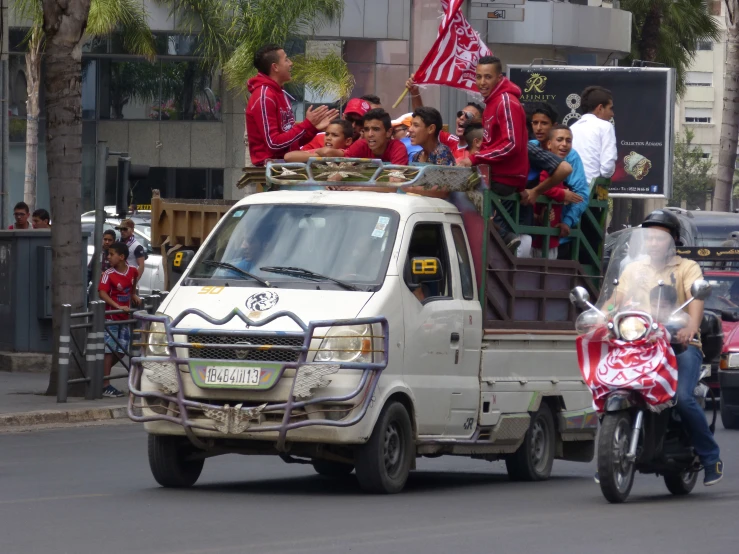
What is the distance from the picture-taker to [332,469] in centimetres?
1170

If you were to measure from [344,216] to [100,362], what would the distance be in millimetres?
7061

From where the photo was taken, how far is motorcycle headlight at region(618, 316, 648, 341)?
381 inches

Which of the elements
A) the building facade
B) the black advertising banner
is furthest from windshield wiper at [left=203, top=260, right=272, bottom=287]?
the building facade

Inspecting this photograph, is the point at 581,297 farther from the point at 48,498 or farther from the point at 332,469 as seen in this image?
the point at 48,498

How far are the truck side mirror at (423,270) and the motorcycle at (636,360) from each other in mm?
961

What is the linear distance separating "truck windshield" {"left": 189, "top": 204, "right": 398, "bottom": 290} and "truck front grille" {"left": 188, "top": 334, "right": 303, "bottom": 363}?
0.50m

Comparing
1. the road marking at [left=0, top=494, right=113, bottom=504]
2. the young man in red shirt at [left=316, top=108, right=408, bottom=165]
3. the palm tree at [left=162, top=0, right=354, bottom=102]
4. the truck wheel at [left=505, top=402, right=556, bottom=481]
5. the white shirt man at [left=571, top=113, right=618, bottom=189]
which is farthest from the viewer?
the palm tree at [left=162, top=0, right=354, bottom=102]

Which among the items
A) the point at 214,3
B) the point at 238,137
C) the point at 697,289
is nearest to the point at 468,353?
the point at 697,289

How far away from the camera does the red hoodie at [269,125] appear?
12.2 meters

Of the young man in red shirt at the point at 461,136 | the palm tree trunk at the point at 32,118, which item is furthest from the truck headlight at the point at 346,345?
the palm tree trunk at the point at 32,118

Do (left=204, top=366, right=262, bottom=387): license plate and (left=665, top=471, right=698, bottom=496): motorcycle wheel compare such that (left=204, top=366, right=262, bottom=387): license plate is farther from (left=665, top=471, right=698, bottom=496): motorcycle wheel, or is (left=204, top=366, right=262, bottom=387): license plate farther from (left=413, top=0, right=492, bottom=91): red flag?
(left=413, top=0, right=492, bottom=91): red flag

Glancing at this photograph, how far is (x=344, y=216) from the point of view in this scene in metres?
10.6

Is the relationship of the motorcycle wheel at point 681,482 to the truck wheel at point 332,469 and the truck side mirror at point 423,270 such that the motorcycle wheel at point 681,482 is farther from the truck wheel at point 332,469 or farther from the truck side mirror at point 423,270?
the truck wheel at point 332,469

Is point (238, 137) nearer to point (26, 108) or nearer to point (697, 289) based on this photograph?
point (26, 108)
